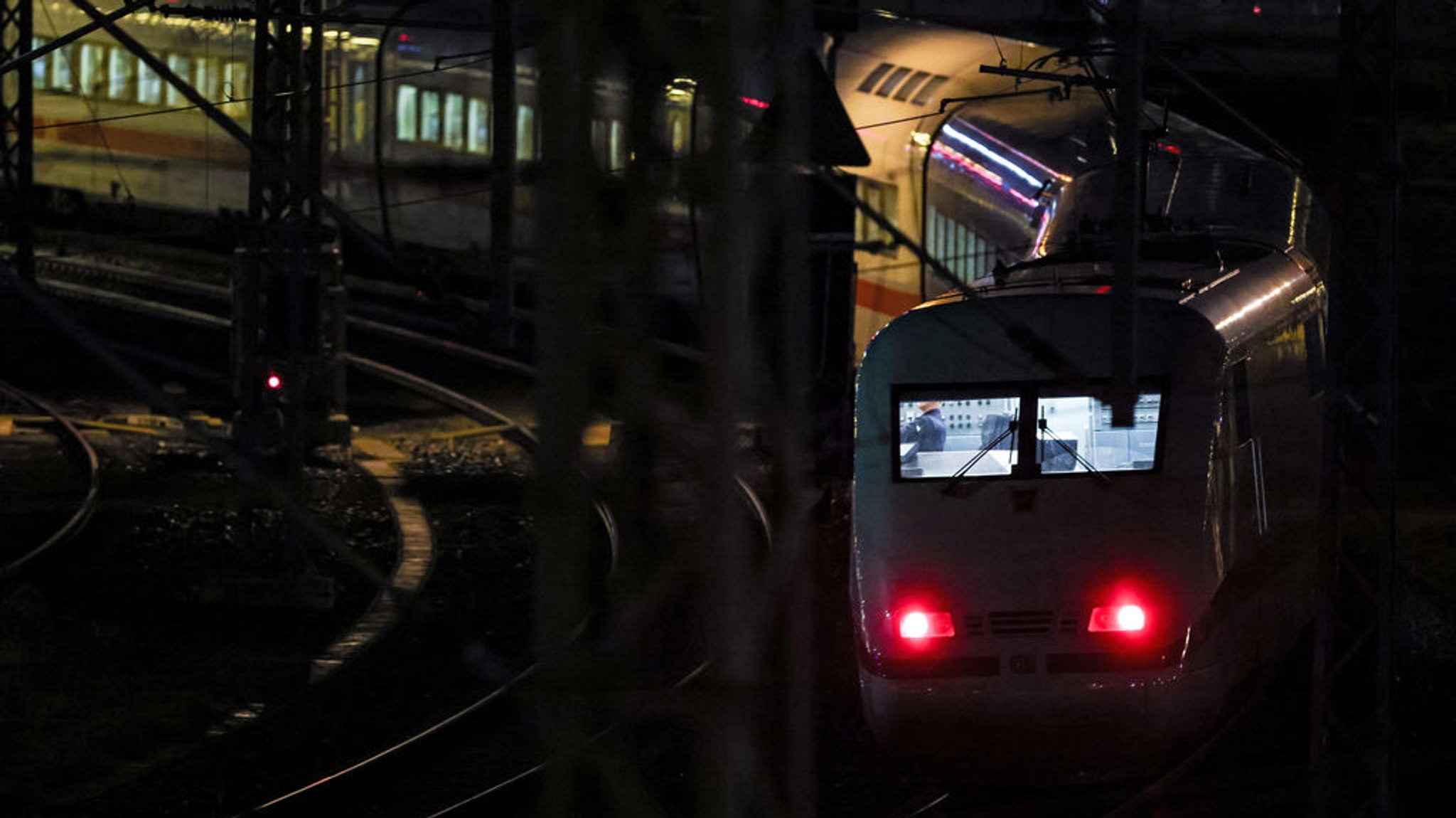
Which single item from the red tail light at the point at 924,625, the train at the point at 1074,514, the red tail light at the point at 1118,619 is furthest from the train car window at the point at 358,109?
the red tail light at the point at 1118,619

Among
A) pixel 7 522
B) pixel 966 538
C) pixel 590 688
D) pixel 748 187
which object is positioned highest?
pixel 748 187

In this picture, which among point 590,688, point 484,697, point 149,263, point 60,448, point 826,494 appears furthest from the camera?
point 149,263

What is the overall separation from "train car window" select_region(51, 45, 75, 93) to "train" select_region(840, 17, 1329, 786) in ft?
59.0

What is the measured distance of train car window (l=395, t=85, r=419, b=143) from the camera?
23.8 metres

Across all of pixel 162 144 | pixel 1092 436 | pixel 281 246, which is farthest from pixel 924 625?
pixel 162 144

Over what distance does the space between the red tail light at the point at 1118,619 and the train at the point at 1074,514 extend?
11mm

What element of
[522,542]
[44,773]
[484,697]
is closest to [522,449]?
[522,542]

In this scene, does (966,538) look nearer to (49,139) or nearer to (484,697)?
(484,697)

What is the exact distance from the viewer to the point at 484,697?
39.3ft

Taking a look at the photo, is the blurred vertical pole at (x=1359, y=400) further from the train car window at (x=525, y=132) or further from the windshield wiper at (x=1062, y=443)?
the train car window at (x=525, y=132)

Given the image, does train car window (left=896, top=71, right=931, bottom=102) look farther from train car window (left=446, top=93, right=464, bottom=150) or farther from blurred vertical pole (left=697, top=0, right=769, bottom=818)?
blurred vertical pole (left=697, top=0, right=769, bottom=818)

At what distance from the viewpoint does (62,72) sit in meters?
26.2

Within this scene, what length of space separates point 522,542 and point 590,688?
1309 centimetres

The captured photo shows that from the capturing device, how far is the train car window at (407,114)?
2380 centimetres
